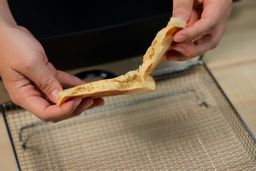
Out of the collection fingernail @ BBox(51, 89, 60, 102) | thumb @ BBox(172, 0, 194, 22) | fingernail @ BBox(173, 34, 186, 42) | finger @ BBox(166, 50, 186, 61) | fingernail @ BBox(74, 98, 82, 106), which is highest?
thumb @ BBox(172, 0, 194, 22)

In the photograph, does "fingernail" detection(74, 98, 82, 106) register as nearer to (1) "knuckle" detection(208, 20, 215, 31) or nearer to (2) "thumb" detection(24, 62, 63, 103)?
(2) "thumb" detection(24, 62, 63, 103)

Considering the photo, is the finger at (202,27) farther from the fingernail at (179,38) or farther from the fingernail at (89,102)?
the fingernail at (89,102)

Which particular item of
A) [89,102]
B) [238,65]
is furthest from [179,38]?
[238,65]

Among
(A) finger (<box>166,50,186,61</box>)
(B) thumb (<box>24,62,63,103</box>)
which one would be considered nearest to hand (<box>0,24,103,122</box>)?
(B) thumb (<box>24,62,63,103</box>)

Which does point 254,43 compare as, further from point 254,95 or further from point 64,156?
point 64,156

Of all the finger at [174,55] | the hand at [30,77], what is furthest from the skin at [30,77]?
the finger at [174,55]

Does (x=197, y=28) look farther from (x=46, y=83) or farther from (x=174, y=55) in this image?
(x=46, y=83)
